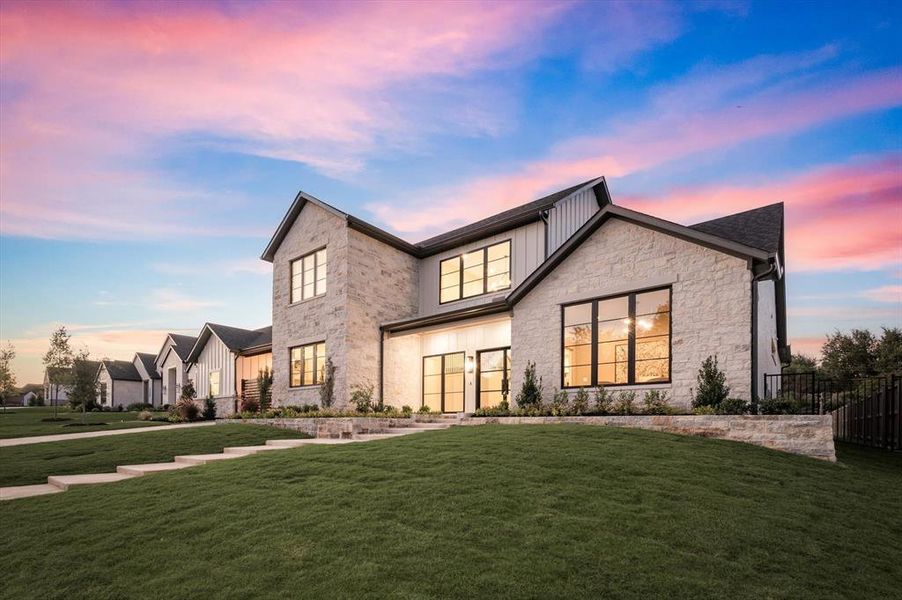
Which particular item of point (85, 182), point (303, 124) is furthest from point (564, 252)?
point (85, 182)

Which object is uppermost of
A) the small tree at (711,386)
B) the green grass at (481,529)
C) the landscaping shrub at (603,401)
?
the small tree at (711,386)

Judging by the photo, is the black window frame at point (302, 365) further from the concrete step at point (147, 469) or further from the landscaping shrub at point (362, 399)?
the concrete step at point (147, 469)

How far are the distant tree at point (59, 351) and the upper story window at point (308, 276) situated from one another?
1797 centimetres

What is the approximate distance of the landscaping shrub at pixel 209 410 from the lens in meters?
27.6

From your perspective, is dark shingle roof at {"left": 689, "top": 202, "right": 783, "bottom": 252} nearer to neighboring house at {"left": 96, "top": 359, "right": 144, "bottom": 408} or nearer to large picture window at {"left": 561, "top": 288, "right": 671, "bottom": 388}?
large picture window at {"left": 561, "top": 288, "right": 671, "bottom": 388}

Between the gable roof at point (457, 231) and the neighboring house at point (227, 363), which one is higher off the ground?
the gable roof at point (457, 231)

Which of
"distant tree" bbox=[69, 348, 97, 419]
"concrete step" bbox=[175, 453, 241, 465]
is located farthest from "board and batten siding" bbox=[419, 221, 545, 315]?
"distant tree" bbox=[69, 348, 97, 419]

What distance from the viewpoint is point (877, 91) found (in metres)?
12.8

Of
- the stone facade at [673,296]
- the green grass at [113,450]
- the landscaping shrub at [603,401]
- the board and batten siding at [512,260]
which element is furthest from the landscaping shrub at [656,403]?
the green grass at [113,450]

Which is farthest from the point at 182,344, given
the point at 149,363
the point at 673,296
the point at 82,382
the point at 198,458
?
the point at 673,296

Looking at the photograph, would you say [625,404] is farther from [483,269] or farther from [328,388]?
[328,388]

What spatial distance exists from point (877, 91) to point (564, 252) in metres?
8.86

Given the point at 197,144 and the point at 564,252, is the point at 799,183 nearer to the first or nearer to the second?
the point at 564,252

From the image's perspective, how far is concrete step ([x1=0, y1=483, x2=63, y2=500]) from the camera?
830cm
